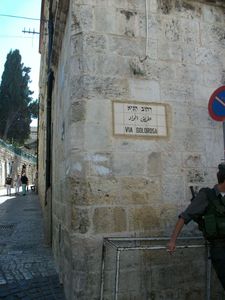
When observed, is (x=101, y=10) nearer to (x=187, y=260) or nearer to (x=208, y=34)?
(x=208, y=34)

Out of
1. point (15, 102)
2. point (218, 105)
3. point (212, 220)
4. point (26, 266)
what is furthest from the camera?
point (15, 102)

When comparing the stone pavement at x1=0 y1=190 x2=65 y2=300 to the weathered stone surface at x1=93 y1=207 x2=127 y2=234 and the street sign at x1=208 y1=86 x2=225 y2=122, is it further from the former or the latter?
the street sign at x1=208 y1=86 x2=225 y2=122

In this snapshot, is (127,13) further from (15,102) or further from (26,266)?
(15,102)

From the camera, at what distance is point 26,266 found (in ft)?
17.9

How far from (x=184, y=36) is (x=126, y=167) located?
1.92 meters

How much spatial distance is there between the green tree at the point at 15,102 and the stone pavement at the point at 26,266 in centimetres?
3778

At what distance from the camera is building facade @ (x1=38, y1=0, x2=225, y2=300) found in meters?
3.80

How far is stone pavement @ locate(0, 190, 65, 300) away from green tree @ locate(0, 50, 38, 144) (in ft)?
124

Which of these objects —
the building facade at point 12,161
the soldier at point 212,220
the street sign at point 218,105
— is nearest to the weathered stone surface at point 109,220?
the soldier at point 212,220

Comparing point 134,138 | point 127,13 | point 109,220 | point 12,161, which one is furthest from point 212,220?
point 12,161

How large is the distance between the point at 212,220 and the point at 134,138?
1337 millimetres

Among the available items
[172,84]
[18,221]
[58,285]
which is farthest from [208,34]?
[18,221]

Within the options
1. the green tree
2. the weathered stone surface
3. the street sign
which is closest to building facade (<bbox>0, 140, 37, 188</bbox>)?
the green tree

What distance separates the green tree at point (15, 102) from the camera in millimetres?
44406
